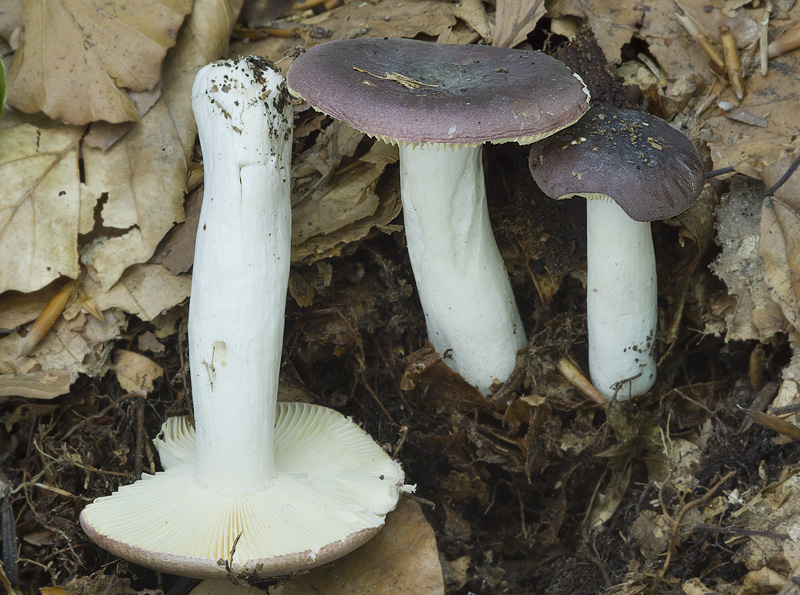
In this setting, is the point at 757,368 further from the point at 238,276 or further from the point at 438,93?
the point at 238,276

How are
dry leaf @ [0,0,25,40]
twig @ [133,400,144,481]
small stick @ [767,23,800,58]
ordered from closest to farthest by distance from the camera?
twig @ [133,400,144,481] → small stick @ [767,23,800,58] → dry leaf @ [0,0,25,40]

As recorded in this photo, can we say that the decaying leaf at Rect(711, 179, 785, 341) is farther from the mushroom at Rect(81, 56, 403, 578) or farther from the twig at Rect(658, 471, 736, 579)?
the mushroom at Rect(81, 56, 403, 578)

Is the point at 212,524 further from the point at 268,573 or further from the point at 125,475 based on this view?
the point at 125,475

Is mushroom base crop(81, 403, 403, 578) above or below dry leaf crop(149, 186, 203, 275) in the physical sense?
below

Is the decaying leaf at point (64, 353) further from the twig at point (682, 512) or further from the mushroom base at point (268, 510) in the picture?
the twig at point (682, 512)

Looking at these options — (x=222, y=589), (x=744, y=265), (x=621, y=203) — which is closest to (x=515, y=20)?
(x=621, y=203)

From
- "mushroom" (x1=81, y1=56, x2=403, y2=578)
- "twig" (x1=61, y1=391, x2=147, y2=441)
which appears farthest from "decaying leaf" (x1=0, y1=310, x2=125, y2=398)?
Result: "mushroom" (x1=81, y1=56, x2=403, y2=578)

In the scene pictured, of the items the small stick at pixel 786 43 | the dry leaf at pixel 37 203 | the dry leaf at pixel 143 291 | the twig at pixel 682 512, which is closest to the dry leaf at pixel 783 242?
the small stick at pixel 786 43
